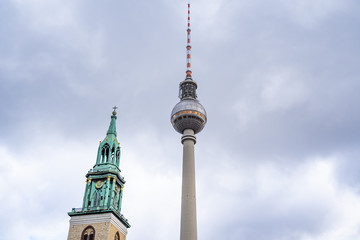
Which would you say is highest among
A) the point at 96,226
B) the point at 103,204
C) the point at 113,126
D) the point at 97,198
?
the point at 113,126

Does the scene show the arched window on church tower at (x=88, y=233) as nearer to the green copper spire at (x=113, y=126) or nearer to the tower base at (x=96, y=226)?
the tower base at (x=96, y=226)

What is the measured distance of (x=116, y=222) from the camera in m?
88.1

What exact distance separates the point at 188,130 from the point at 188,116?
272 cm

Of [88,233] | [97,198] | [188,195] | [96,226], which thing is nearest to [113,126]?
[97,198]

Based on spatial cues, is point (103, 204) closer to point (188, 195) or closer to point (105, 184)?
point (105, 184)

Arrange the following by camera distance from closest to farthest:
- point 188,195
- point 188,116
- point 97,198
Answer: point 188,195
point 97,198
point 188,116

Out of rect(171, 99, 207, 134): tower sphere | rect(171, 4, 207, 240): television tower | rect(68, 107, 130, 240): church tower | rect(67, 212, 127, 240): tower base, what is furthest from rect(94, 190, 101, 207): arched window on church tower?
rect(171, 99, 207, 134): tower sphere

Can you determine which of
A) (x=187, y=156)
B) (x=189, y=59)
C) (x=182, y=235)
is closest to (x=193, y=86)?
(x=189, y=59)

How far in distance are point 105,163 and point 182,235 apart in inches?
871

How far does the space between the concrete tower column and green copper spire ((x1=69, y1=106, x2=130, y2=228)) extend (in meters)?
12.5

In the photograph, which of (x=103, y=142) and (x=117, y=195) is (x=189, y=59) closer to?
(x=103, y=142)

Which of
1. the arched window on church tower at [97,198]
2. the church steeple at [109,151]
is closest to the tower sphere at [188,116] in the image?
the church steeple at [109,151]

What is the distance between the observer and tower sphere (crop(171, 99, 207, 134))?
9775cm

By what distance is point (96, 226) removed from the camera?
279 ft
